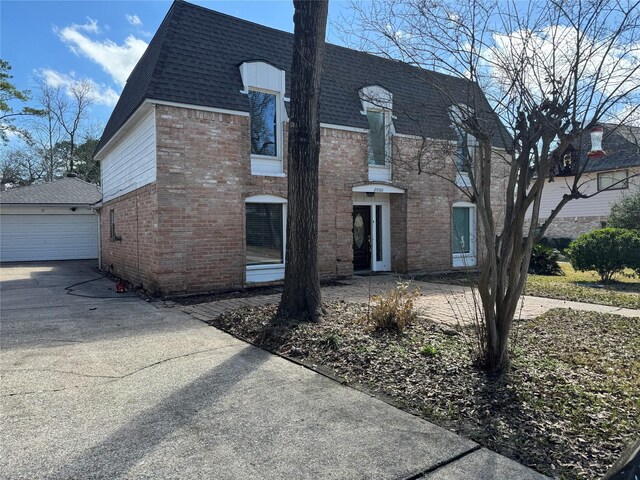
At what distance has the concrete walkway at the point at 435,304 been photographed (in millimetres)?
7484

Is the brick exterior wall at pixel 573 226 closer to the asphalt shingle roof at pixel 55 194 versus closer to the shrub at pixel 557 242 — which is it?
the shrub at pixel 557 242

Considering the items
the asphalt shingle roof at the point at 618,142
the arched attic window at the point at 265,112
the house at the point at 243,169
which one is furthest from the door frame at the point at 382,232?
the asphalt shingle roof at the point at 618,142

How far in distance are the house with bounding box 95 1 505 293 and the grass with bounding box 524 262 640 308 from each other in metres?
2.35

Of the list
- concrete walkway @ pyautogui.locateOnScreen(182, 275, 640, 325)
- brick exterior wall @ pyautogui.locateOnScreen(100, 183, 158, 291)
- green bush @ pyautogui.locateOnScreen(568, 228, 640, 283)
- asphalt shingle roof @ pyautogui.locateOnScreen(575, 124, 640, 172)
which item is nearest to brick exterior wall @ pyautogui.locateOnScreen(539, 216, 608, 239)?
green bush @ pyautogui.locateOnScreen(568, 228, 640, 283)

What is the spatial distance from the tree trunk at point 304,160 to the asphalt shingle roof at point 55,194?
773 inches

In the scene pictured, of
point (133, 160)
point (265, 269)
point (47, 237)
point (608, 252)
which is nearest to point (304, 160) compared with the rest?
point (265, 269)

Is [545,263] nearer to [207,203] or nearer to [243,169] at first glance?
[243,169]

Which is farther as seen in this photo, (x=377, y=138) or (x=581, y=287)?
(x=377, y=138)

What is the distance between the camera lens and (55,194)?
77.4 feet

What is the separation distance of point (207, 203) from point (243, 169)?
128 cm

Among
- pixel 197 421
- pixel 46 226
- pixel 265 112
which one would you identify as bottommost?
pixel 197 421

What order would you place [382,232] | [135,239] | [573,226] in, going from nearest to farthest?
1. [135,239]
2. [382,232]
3. [573,226]

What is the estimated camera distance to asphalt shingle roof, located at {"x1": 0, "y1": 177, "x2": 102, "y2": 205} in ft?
73.4

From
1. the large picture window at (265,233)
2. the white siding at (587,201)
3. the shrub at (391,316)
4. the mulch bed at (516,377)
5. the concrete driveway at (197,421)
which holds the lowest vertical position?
the concrete driveway at (197,421)
